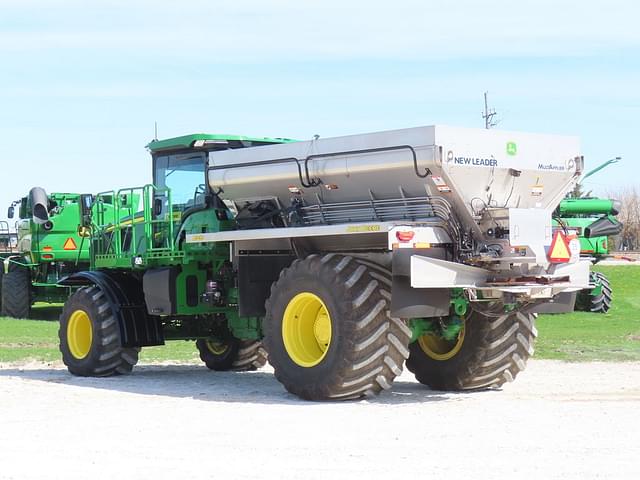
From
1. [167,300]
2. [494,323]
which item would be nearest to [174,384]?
[167,300]

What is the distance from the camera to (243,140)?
15.1m

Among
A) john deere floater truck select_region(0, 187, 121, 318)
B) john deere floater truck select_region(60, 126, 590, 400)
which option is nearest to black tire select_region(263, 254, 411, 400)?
john deere floater truck select_region(60, 126, 590, 400)

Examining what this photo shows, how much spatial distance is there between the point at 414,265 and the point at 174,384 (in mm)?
4465

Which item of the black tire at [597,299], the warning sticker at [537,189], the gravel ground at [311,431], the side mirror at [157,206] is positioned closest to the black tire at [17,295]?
the black tire at [597,299]

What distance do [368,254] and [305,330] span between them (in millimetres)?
1170

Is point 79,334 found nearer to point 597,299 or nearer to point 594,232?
point 597,299

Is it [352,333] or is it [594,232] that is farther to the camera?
[594,232]

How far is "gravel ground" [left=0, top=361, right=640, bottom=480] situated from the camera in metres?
8.12

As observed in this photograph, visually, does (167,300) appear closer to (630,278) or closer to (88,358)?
(88,358)

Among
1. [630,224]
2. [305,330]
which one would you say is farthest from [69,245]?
[630,224]

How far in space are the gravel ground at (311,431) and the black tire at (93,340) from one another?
2.30 ft

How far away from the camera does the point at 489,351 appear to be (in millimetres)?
13430

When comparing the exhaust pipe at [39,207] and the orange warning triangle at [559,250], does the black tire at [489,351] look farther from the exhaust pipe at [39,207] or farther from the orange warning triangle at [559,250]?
the exhaust pipe at [39,207]

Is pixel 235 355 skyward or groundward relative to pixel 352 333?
groundward
